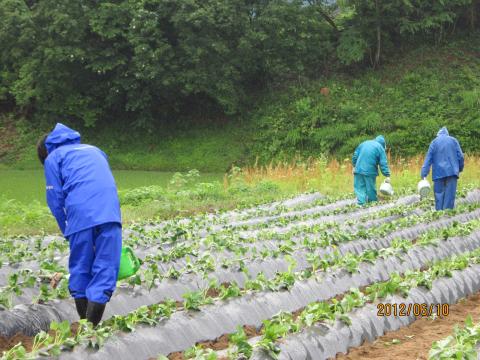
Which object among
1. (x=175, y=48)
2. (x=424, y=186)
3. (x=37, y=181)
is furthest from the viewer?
(x=175, y=48)

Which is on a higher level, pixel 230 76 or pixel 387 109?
pixel 230 76

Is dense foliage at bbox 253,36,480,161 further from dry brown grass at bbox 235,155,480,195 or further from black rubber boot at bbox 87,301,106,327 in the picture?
black rubber boot at bbox 87,301,106,327

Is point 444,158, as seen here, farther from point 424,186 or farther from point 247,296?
point 247,296

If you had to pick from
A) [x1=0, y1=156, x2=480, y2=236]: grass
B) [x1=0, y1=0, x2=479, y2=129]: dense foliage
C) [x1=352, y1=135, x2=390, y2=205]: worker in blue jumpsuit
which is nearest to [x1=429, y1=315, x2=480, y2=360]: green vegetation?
[x1=0, y1=156, x2=480, y2=236]: grass

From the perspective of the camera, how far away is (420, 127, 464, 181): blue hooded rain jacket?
12.2 meters

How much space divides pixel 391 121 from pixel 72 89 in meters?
15.2

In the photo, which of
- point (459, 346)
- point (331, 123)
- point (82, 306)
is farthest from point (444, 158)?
point (331, 123)

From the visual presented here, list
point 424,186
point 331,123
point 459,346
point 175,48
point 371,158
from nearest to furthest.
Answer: point 459,346 < point 424,186 < point 371,158 < point 331,123 < point 175,48

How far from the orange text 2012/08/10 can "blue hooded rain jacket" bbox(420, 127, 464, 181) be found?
242 inches

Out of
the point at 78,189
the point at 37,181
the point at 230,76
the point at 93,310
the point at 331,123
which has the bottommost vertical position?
the point at 37,181

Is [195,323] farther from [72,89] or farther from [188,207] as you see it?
[72,89]

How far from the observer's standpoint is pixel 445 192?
1245cm

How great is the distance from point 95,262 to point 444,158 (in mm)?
8644

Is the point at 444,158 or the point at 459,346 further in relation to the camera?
the point at 444,158
